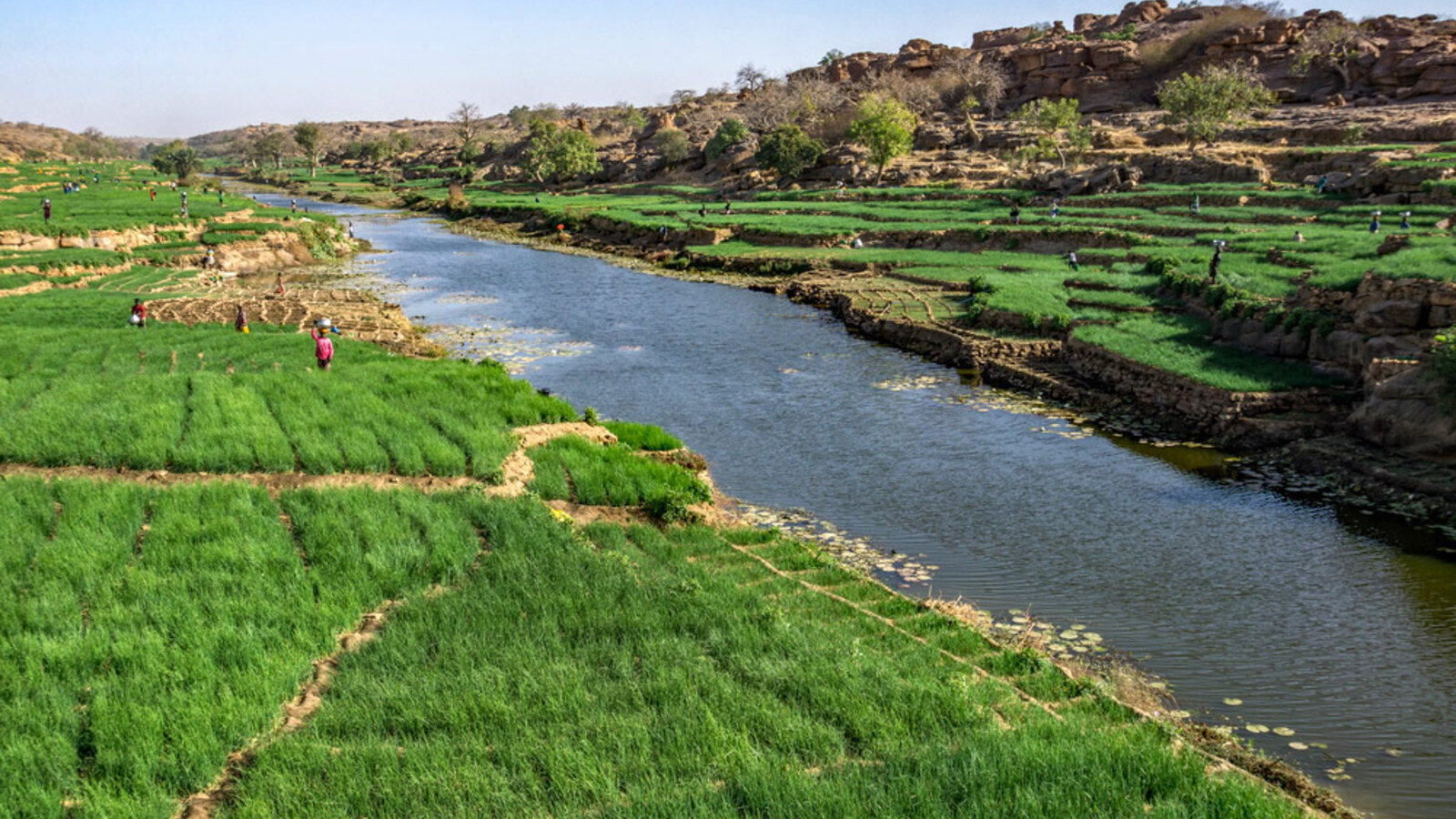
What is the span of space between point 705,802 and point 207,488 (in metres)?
11.0

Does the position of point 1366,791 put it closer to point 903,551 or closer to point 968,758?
point 968,758

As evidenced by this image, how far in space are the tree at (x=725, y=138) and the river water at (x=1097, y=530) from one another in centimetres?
6641

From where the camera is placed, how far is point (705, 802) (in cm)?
774

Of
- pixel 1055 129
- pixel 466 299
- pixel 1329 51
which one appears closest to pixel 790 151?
pixel 1055 129

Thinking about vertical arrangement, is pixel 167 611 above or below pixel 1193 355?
below

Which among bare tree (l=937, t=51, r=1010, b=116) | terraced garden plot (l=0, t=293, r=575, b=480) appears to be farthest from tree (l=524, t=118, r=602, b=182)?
terraced garden plot (l=0, t=293, r=575, b=480)

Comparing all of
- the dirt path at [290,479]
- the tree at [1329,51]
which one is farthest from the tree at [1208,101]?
the dirt path at [290,479]

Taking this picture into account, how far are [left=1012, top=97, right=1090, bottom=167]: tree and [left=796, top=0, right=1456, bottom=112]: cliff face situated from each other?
694 inches

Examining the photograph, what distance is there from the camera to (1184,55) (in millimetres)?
97812

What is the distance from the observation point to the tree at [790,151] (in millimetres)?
84312

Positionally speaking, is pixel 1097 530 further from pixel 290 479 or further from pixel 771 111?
pixel 771 111

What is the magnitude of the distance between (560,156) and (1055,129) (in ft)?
171

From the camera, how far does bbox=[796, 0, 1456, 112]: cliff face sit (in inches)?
3041

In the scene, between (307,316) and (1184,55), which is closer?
(307,316)
